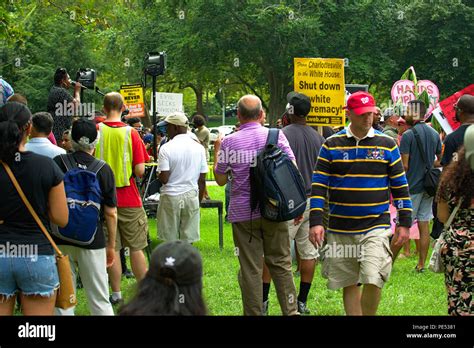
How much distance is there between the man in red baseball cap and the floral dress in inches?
31.8

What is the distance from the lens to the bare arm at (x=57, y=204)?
511 centimetres

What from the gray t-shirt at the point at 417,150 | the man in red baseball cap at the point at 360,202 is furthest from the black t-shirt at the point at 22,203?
the gray t-shirt at the point at 417,150

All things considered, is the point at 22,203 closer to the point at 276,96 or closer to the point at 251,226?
the point at 251,226

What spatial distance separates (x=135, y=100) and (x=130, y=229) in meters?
11.0

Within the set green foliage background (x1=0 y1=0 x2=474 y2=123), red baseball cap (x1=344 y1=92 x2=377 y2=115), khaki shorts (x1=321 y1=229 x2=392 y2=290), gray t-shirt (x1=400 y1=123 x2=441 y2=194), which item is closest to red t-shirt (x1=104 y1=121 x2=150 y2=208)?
khaki shorts (x1=321 y1=229 x2=392 y2=290)

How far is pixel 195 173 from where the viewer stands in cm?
878

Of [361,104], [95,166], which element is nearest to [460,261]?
[361,104]

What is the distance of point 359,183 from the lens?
246 inches
